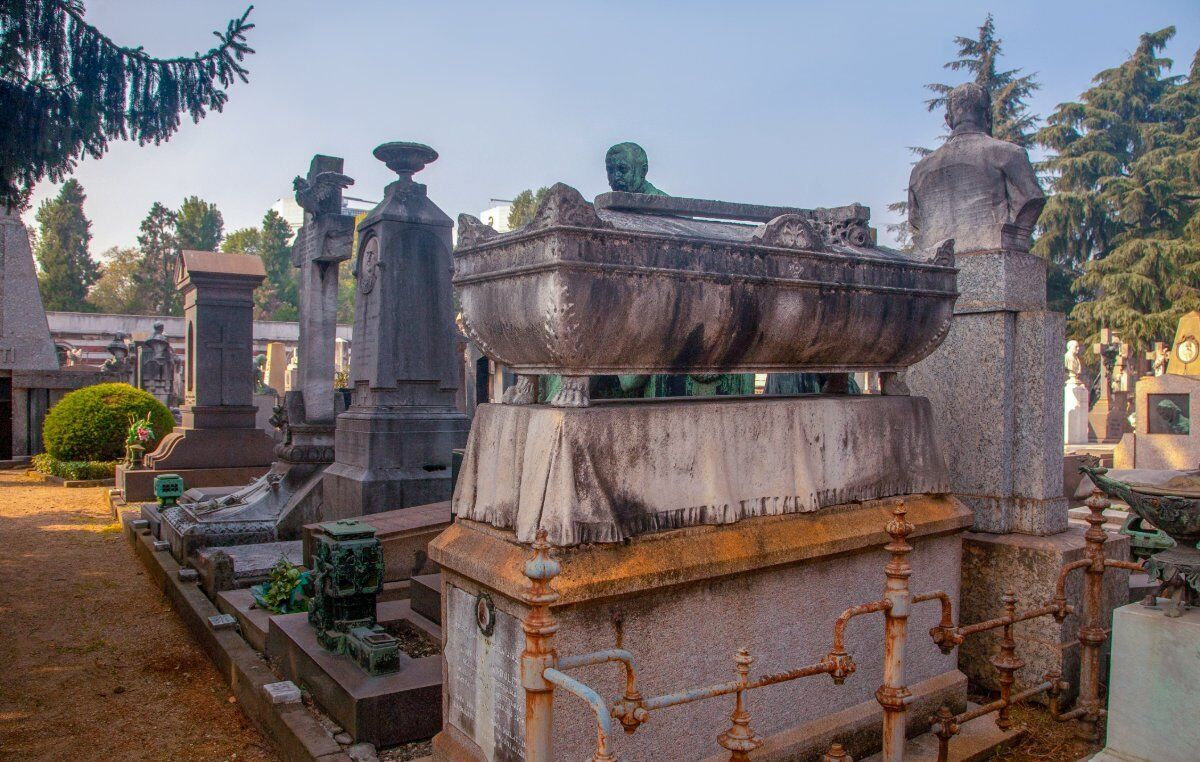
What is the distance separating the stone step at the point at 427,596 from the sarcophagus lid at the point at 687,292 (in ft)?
7.82

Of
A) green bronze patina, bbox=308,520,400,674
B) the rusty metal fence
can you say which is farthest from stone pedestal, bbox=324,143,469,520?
the rusty metal fence

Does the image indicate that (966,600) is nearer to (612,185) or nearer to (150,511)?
(612,185)

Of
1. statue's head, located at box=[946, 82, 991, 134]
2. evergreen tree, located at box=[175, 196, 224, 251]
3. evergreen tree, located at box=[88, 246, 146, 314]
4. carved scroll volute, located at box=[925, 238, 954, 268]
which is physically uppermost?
evergreen tree, located at box=[175, 196, 224, 251]

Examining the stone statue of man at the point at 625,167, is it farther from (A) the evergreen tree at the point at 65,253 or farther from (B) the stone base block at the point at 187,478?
(A) the evergreen tree at the point at 65,253

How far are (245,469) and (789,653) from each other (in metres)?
12.2

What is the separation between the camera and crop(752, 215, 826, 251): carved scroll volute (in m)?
3.37

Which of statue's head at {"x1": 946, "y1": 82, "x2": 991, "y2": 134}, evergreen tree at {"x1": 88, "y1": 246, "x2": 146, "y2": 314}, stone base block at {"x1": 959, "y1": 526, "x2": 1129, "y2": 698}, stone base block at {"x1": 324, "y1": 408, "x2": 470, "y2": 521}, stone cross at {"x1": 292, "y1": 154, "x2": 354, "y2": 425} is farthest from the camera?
evergreen tree at {"x1": 88, "y1": 246, "x2": 146, "y2": 314}

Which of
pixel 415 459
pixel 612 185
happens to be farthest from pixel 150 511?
pixel 612 185

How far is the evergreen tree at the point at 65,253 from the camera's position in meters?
51.1

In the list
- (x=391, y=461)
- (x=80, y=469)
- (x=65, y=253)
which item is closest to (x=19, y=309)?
(x=80, y=469)

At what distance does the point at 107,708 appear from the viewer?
16.5ft

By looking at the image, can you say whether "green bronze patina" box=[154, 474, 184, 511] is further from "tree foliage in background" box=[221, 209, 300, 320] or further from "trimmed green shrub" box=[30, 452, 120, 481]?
"tree foliage in background" box=[221, 209, 300, 320]

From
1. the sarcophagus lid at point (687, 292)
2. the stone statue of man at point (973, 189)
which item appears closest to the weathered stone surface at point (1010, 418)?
the stone statue of man at point (973, 189)

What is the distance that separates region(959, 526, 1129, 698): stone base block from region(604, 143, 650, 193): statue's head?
9.14ft
